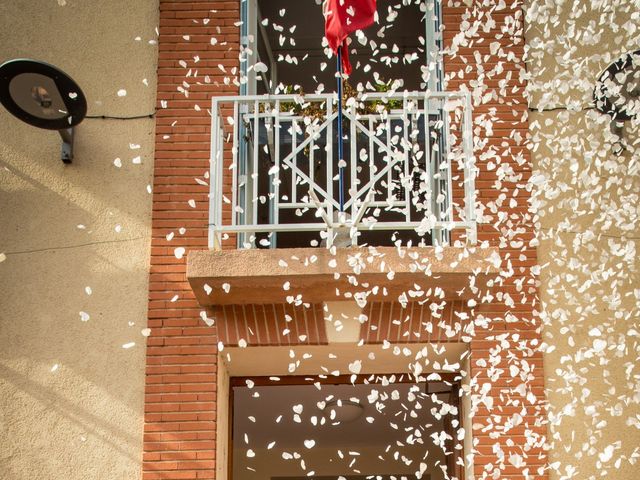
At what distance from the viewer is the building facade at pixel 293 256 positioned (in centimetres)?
695

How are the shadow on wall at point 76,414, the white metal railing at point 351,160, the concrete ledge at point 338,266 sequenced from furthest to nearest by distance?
the shadow on wall at point 76,414
the white metal railing at point 351,160
the concrete ledge at point 338,266

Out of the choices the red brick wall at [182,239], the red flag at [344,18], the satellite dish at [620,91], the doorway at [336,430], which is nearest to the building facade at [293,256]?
the red brick wall at [182,239]

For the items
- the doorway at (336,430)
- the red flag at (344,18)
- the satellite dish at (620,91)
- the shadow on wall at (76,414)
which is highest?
the red flag at (344,18)

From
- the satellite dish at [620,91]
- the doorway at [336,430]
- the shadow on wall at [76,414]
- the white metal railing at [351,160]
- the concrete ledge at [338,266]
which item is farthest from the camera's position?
the doorway at [336,430]

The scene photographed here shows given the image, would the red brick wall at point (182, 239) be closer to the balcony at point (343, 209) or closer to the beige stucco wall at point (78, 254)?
the beige stucco wall at point (78, 254)

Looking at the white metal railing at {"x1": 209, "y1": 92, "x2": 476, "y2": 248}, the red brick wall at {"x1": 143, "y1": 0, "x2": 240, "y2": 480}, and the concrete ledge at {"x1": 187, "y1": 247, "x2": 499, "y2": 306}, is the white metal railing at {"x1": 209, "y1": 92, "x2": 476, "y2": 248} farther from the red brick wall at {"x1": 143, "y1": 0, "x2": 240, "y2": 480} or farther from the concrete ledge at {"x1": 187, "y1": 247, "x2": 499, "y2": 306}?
the red brick wall at {"x1": 143, "y1": 0, "x2": 240, "y2": 480}

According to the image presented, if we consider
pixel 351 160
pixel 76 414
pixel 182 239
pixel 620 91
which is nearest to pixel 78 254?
pixel 182 239

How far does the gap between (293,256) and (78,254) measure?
172 cm

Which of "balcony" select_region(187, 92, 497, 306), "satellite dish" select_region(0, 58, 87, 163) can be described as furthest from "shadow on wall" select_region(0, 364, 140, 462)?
"satellite dish" select_region(0, 58, 87, 163)

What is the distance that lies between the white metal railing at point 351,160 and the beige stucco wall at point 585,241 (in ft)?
2.35

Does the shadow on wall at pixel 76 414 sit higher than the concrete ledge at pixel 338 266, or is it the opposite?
the concrete ledge at pixel 338 266

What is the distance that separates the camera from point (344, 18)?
22.9 ft

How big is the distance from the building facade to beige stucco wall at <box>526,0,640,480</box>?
0.02 metres

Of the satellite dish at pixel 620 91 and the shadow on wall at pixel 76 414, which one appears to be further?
the satellite dish at pixel 620 91
